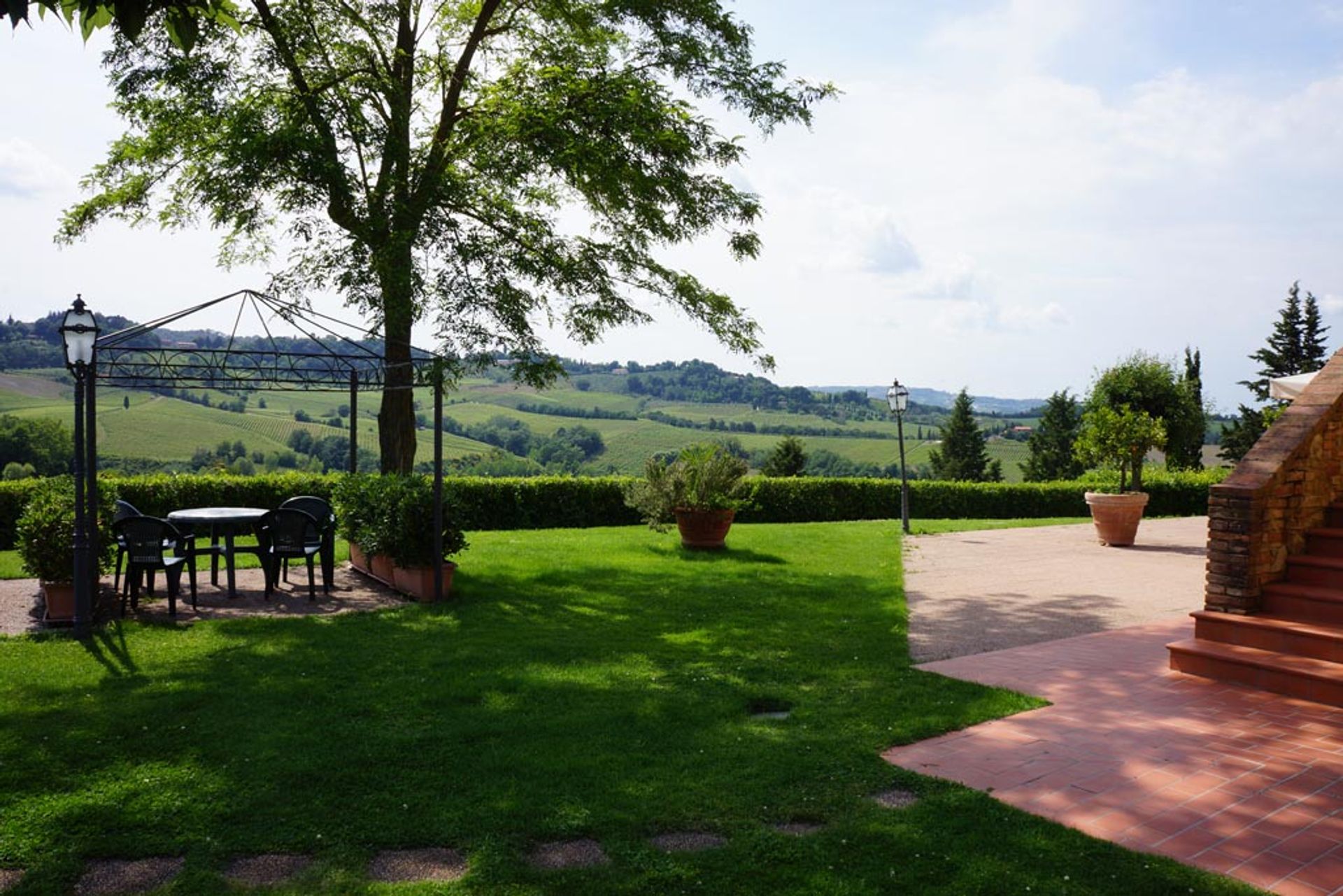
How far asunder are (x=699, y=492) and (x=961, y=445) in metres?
48.4

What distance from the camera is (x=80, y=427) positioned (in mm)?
7438

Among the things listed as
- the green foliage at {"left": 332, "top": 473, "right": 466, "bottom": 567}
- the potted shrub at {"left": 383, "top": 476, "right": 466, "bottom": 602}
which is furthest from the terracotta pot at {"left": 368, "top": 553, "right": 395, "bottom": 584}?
the potted shrub at {"left": 383, "top": 476, "right": 466, "bottom": 602}

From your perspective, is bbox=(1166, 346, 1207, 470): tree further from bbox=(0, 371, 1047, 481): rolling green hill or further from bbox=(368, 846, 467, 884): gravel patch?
bbox=(368, 846, 467, 884): gravel patch

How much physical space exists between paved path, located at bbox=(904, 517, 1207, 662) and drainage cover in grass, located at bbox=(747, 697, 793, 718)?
1634mm

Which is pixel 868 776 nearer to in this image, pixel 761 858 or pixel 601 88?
pixel 761 858

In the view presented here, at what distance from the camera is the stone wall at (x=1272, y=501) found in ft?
20.7

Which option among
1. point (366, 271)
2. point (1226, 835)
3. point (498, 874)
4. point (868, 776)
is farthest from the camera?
point (366, 271)

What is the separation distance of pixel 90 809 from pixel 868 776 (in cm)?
351

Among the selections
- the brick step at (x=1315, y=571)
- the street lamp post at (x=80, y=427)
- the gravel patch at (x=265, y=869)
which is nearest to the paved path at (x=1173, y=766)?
the brick step at (x=1315, y=571)

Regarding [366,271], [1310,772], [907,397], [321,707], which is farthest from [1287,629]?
[907,397]

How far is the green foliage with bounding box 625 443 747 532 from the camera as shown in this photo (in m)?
12.9

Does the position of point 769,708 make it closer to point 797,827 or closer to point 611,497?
point 797,827

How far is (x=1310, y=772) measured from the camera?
14.3ft

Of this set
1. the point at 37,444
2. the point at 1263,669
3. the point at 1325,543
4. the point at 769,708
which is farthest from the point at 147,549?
the point at 37,444
